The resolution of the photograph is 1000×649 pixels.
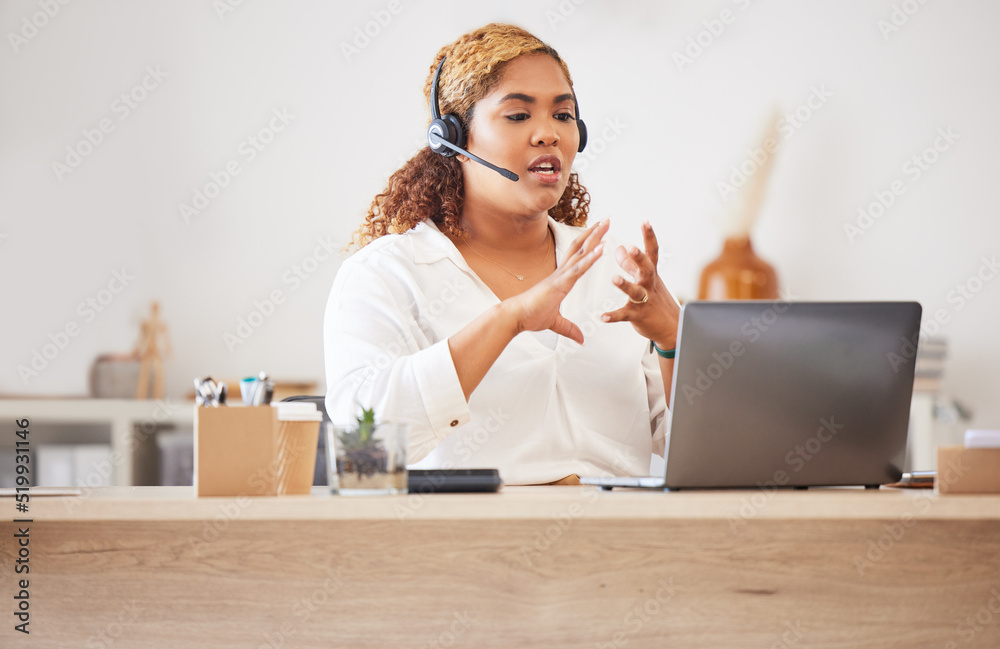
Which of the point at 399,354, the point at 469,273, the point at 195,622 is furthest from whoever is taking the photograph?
the point at 469,273

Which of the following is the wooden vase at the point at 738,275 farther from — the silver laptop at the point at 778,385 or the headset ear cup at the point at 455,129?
the silver laptop at the point at 778,385

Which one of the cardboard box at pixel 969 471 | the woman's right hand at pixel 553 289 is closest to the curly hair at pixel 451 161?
the woman's right hand at pixel 553 289

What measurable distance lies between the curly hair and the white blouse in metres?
0.07

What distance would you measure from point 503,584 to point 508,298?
64 centimetres

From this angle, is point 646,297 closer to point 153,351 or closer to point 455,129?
point 455,129

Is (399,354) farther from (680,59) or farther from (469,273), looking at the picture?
(680,59)

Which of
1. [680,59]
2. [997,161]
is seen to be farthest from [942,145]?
[680,59]

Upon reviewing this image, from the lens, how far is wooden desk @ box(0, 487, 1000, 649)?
3.43 ft

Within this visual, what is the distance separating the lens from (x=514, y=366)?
1.58 m

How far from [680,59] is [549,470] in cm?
219

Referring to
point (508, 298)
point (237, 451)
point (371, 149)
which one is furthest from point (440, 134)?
point (371, 149)

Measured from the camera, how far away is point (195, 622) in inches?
41.1

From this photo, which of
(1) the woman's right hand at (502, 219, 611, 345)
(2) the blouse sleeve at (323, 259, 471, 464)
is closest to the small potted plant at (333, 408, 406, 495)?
(2) the blouse sleeve at (323, 259, 471, 464)

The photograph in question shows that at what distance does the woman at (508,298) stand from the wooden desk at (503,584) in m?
0.33
